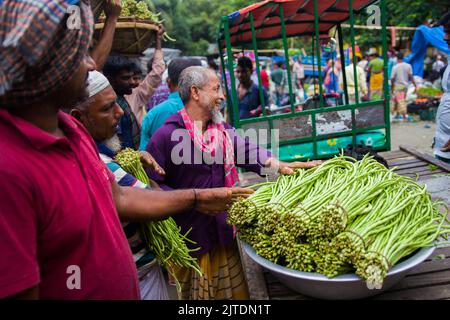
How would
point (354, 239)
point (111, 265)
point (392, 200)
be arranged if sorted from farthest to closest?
1. point (392, 200)
2. point (354, 239)
3. point (111, 265)

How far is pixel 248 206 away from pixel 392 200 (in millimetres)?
659

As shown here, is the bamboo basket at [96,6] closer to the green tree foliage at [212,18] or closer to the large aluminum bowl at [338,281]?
the large aluminum bowl at [338,281]

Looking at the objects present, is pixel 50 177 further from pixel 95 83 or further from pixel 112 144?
pixel 112 144

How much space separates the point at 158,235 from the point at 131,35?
1.88 metres

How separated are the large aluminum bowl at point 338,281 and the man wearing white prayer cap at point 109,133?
2.16 ft

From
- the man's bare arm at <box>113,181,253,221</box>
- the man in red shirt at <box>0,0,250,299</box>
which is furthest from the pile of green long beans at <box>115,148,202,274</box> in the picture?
the man in red shirt at <box>0,0,250,299</box>

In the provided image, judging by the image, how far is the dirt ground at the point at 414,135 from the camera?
8656 millimetres

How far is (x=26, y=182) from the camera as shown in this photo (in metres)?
0.95

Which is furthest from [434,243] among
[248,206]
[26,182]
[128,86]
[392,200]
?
[128,86]

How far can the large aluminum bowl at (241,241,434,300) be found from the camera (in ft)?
4.57

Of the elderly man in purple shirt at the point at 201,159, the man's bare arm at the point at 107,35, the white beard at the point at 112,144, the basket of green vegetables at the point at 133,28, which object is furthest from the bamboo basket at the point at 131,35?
the white beard at the point at 112,144
